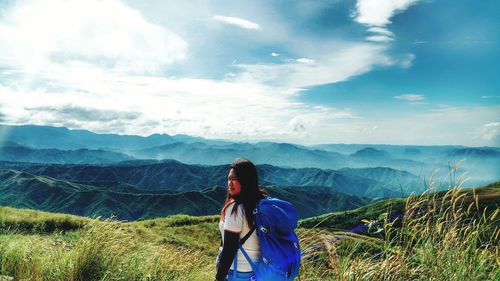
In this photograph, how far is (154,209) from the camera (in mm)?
199000

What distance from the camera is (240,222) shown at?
13.0 ft

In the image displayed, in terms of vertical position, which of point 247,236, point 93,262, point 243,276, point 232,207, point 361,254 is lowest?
point 93,262

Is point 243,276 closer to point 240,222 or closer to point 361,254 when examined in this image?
point 240,222

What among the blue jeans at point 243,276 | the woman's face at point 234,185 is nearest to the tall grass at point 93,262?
the blue jeans at point 243,276

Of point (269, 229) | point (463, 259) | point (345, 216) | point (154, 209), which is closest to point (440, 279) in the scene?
point (463, 259)

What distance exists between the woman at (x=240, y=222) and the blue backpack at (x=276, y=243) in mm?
108

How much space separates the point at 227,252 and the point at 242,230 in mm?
292

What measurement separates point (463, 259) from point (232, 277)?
9.17 ft

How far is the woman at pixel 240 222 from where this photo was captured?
3.93m

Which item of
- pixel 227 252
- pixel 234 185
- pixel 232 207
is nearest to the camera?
pixel 227 252

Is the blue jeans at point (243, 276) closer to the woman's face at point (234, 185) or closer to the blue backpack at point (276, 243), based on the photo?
the blue backpack at point (276, 243)

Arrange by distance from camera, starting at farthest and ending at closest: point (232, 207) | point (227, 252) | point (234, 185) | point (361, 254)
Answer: point (361, 254), point (234, 185), point (232, 207), point (227, 252)

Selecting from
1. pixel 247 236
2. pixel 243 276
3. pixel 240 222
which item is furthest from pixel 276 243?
pixel 243 276

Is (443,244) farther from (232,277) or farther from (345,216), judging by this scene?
(345,216)
